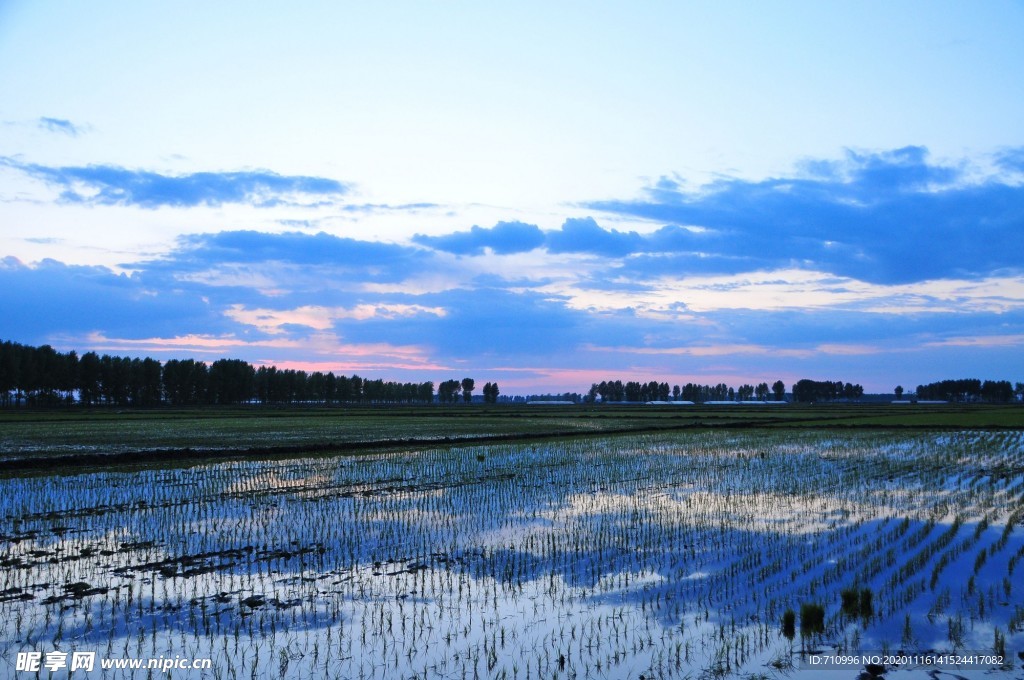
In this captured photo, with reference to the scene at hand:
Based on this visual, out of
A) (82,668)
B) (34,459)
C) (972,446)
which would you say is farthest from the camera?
(972,446)

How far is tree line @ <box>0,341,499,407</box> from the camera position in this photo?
91312mm

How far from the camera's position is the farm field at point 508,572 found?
22.2 ft

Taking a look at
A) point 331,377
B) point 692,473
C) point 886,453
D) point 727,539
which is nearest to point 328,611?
point 727,539

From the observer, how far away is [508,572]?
9.56 meters

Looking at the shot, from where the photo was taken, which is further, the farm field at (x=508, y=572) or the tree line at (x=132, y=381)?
the tree line at (x=132, y=381)

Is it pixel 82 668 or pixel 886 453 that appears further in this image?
pixel 886 453

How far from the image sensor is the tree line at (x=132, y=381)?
91.3 metres

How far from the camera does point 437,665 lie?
6469mm

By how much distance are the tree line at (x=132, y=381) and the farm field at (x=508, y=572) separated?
87.9 m

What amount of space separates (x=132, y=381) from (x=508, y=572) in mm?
113510

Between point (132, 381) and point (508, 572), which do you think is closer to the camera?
point (508, 572)

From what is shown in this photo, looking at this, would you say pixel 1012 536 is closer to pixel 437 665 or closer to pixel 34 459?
pixel 437 665

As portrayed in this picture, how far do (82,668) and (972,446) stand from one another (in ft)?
111

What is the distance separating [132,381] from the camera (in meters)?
106
